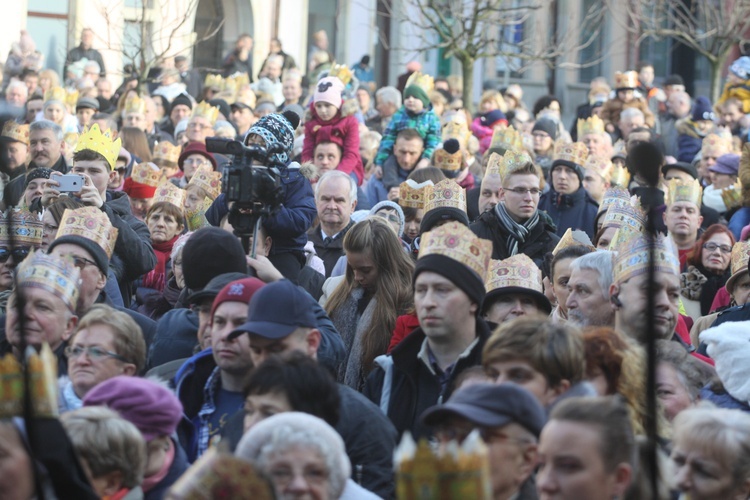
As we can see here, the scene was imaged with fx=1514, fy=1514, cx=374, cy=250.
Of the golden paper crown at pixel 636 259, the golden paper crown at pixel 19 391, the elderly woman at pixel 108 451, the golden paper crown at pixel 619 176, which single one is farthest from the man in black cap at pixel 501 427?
the golden paper crown at pixel 619 176

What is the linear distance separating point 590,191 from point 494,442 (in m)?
7.45

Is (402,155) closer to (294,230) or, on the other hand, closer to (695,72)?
(294,230)

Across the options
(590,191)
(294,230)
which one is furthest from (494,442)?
(590,191)

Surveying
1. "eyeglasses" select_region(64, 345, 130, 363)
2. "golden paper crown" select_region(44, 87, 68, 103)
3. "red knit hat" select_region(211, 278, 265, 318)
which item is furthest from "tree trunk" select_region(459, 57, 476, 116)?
"eyeglasses" select_region(64, 345, 130, 363)

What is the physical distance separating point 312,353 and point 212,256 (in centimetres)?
128

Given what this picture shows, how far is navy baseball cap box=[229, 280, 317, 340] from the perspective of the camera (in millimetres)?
5766

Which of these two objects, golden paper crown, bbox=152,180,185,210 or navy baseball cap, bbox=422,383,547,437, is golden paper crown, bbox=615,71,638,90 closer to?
golden paper crown, bbox=152,180,185,210

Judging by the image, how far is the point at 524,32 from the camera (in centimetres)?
3014

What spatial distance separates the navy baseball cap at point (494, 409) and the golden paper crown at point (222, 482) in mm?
796

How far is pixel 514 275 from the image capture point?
295 inches

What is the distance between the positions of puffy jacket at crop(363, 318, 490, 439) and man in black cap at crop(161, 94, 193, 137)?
11.1 metres

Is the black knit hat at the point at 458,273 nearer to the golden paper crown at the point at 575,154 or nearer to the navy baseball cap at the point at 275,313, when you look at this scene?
the navy baseball cap at the point at 275,313

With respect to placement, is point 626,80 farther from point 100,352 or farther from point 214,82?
point 100,352

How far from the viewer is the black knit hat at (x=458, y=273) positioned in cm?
627
